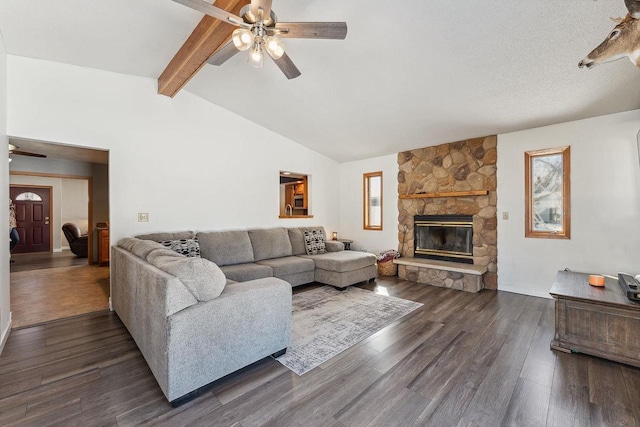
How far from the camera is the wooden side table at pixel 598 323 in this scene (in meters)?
2.21

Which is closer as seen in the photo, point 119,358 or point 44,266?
point 119,358

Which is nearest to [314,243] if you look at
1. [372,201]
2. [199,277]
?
[372,201]

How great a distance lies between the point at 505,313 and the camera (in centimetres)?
333

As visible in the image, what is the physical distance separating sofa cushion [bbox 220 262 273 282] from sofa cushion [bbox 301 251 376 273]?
88 centimetres

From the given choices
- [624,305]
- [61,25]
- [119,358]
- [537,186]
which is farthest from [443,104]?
[119,358]

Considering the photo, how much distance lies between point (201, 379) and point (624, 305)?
10.5ft

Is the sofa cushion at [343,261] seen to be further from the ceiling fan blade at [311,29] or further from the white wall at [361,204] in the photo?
the ceiling fan blade at [311,29]

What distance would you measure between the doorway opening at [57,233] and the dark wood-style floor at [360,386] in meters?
0.97

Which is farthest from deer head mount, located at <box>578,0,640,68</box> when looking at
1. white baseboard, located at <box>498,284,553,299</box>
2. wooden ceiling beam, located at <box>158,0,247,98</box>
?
white baseboard, located at <box>498,284,553,299</box>

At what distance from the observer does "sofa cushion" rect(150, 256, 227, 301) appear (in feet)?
5.99

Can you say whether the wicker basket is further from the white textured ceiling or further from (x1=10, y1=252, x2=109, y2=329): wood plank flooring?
(x1=10, y1=252, x2=109, y2=329): wood plank flooring

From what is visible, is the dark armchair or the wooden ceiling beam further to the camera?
the dark armchair

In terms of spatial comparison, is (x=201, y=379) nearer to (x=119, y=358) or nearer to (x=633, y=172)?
(x=119, y=358)

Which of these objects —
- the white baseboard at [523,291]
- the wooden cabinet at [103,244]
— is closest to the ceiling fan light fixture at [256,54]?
the white baseboard at [523,291]
